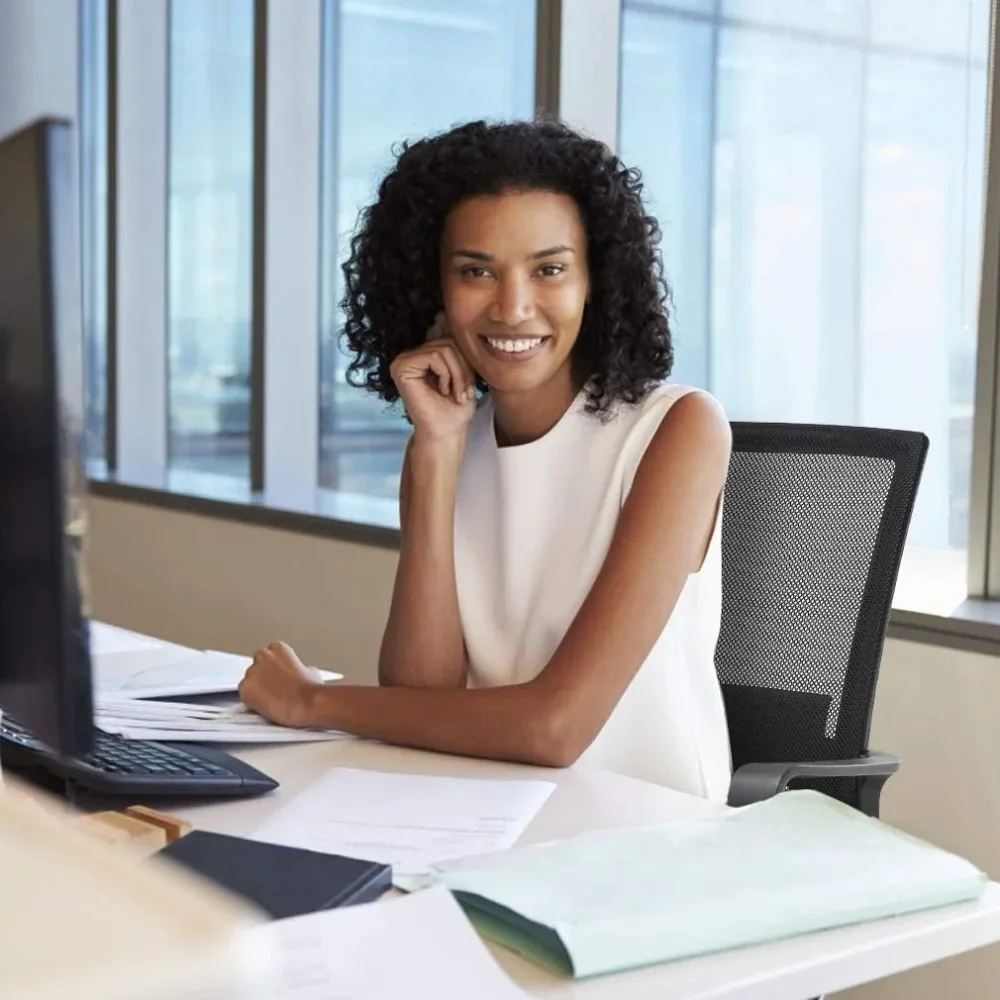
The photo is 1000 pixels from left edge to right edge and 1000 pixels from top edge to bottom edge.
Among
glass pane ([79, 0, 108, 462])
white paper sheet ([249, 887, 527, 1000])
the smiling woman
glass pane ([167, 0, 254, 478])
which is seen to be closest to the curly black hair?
the smiling woman

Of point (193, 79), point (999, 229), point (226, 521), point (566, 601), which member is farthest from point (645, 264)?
point (193, 79)

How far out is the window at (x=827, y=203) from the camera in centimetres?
266

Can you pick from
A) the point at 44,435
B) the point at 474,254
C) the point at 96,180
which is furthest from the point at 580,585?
the point at 96,180

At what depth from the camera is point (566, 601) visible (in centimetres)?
185

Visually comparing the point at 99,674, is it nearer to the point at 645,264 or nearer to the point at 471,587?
the point at 471,587

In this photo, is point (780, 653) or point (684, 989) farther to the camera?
point (780, 653)

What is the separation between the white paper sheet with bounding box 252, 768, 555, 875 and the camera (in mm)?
1243

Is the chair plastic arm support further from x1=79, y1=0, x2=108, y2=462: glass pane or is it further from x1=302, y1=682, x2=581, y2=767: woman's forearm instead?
x1=79, y1=0, x2=108, y2=462: glass pane

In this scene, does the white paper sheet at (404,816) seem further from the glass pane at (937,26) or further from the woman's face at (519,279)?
the glass pane at (937,26)

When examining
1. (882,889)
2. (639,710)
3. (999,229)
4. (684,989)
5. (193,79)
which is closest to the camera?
(684,989)

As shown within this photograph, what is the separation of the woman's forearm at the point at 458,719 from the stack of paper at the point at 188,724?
41 millimetres

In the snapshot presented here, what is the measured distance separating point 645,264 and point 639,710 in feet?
1.85

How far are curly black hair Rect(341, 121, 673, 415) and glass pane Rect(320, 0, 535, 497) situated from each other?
5.10 ft

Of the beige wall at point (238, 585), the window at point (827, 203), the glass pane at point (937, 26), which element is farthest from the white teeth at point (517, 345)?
the beige wall at point (238, 585)
